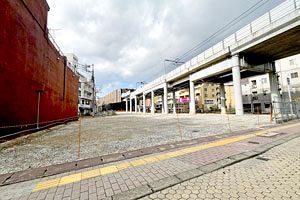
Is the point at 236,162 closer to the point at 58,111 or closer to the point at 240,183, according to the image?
the point at 240,183

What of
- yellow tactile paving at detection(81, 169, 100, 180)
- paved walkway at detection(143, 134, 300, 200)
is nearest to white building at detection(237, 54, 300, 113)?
paved walkway at detection(143, 134, 300, 200)

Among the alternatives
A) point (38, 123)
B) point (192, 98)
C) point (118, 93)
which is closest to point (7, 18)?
point (38, 123)

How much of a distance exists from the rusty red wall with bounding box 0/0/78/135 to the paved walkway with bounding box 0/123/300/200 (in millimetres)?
5615

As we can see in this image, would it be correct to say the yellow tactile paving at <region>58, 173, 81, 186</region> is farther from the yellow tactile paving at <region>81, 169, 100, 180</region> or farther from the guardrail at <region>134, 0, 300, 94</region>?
the guardrail at <region>134, 0, 300, 94</region>

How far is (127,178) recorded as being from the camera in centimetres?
314

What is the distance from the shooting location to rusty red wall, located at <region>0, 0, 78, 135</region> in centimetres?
685

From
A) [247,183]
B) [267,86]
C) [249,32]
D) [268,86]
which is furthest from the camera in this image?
[267,86]

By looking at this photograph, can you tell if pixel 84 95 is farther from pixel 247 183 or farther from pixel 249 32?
pixel 247 183

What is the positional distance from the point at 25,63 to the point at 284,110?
1820cm

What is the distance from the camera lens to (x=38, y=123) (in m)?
9.95

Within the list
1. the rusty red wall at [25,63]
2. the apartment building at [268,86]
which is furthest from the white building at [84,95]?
the apartment building at [268,86]

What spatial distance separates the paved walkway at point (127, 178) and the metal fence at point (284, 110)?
29.8 feet

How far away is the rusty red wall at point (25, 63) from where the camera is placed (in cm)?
685

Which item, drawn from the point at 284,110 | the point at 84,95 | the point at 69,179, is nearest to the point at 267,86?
the point at 284,110
